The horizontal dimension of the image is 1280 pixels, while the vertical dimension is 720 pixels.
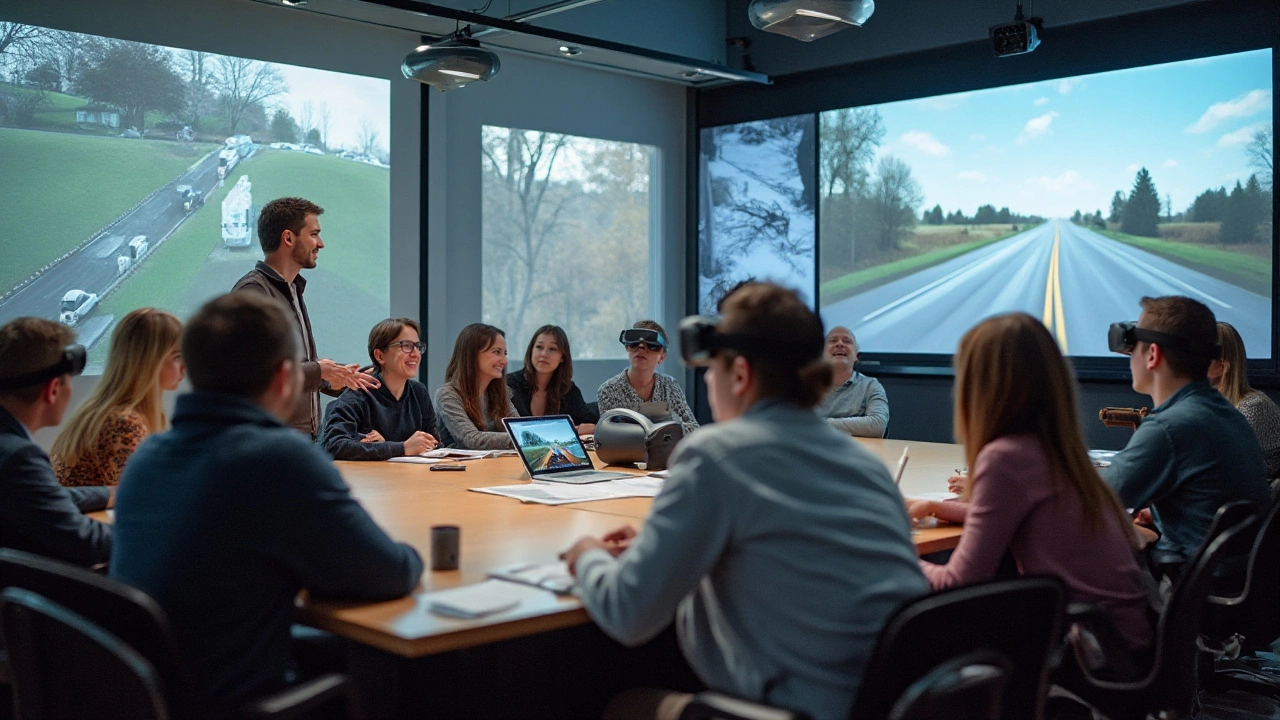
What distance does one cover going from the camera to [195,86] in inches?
249

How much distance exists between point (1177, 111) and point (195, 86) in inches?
221

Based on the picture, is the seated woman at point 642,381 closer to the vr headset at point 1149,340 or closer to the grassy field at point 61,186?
the vr headset at point 1149,340

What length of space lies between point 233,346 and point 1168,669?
210 centimetres

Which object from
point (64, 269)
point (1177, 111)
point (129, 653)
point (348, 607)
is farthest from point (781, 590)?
point (1177, 111)

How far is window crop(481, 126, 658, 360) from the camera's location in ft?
26.3

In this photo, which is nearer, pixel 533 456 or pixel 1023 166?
pixel 533 456

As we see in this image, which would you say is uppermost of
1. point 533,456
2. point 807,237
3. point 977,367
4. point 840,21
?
point 840,21

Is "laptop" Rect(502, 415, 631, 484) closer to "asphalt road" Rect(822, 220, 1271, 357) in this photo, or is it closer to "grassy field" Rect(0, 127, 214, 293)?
"grassy field" Rect(0, 127, 214, 293)

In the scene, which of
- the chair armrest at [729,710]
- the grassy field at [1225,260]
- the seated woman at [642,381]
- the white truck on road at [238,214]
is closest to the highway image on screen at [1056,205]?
the grassy field at [1225,260]

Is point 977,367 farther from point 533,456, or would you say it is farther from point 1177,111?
point 1177,111

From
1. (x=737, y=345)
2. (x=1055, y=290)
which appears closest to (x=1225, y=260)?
(x=1055, y=290)

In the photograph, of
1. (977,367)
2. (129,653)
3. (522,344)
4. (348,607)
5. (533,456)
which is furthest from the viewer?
(522,344)

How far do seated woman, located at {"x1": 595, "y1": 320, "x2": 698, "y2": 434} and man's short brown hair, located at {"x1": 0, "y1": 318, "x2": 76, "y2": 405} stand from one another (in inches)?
123

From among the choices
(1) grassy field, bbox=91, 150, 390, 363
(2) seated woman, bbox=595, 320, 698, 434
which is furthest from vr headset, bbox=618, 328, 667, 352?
(1) grassy field, bbox=91, 150, 390, 363
